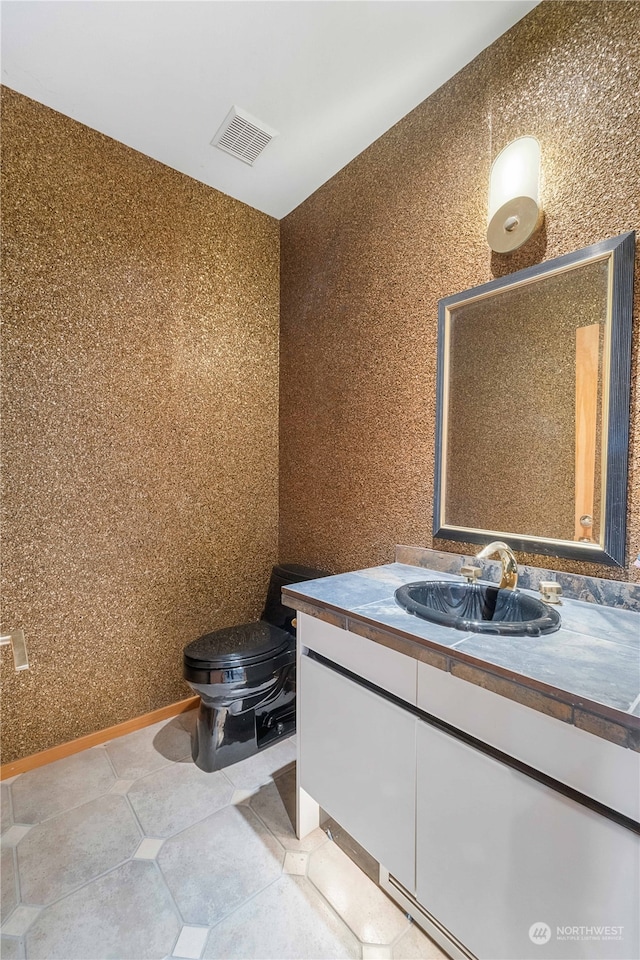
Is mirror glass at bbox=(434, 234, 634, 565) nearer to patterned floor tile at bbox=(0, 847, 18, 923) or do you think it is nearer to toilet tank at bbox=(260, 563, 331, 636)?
toilet tank at bbox=(260, 563, 331, 636)

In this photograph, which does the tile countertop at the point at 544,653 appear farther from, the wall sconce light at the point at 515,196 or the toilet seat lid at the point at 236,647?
the wall sconce light at the point at 515,196

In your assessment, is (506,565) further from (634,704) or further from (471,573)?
(634,704)

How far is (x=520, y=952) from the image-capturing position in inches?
29.8

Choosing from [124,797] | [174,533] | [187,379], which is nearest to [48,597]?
[174,533]

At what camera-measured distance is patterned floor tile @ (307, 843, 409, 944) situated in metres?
1.05

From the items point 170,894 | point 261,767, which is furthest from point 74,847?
point 261,767

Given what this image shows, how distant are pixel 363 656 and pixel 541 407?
93 cm

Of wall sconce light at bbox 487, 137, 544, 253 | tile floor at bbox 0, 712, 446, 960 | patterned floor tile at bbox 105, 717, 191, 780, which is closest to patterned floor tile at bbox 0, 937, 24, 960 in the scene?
tile floor at bbox 0, 712, 446, 960

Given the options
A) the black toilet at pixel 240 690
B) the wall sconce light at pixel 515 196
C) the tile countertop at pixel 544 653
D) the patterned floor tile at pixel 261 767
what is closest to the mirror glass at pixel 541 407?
the wall sconce light at pixel 515 196

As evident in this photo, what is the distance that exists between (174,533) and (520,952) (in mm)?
1786

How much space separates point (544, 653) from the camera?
0.81 m

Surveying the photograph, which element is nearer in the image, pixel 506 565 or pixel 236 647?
pixel 506 565

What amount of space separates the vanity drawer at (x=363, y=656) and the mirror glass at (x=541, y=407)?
600 mm

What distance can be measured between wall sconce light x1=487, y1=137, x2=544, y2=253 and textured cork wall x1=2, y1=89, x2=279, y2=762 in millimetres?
1373
